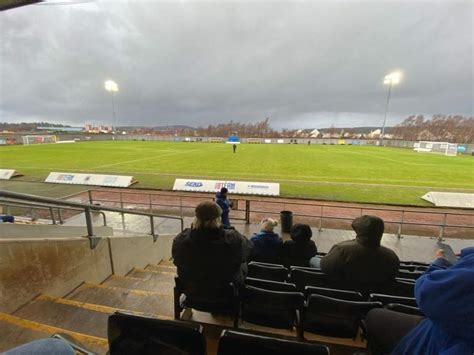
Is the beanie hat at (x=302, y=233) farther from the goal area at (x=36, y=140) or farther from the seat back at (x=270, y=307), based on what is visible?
the goal area at (x=36, y=140)

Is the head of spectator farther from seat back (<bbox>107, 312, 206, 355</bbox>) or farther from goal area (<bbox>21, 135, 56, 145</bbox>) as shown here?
goal area (<bbox>21, 135, 56, 145</bbox>)

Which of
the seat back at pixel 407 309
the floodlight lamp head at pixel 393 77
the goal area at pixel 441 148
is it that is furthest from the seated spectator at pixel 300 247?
the floodlight lamp head at pixel 393 77

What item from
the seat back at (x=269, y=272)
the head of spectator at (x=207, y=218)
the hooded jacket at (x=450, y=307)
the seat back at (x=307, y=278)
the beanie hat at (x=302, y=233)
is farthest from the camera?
the beanie hat at (x=302, y=233)

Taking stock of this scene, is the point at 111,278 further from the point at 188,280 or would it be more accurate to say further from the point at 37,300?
the point at 188,280

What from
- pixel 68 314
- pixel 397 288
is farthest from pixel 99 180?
pixel 397 288

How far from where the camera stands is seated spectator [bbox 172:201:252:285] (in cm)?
220

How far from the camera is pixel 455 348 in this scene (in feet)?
3.67

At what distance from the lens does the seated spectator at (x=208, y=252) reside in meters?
2.20

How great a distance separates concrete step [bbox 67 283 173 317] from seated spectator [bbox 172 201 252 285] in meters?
0.71

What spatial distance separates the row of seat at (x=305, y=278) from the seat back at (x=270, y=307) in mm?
596

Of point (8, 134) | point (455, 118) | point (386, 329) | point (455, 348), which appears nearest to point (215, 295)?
point (386, 329)

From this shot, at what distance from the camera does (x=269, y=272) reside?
3.09 m

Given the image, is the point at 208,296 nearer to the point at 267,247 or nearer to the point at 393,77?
the point at 267,247

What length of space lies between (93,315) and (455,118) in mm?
101087
